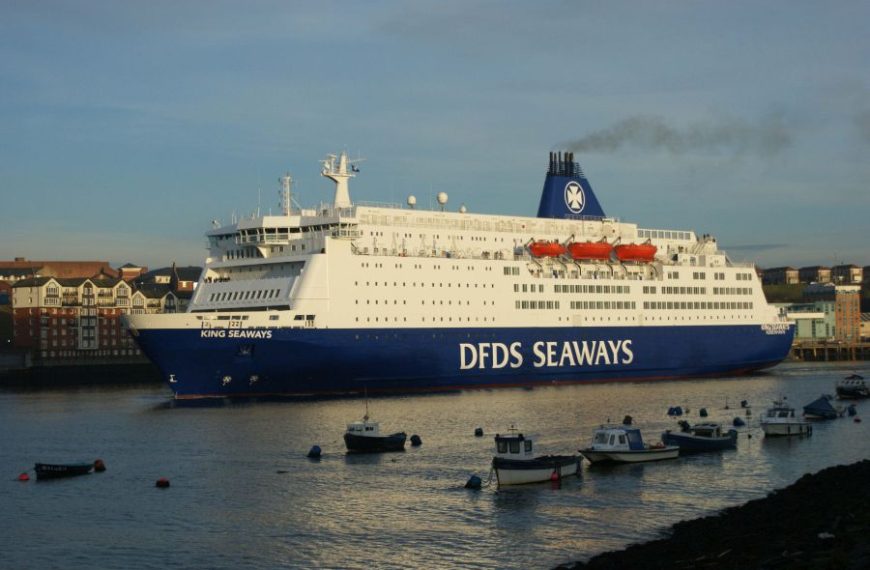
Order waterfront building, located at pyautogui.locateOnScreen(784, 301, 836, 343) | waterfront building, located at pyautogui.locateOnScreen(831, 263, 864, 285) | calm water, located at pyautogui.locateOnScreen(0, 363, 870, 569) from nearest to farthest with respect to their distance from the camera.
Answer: calm water, located at pyautogui.locateOnScreen(0, 363, 870, 569), waterfront building, located at pyautogui.locateOnScreen(784, 301, 836, 343), waterfront building, located at pyautogui.locateOnScreen(831, 263, 864, 285)

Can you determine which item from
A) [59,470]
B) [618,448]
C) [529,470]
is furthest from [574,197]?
[59,470]

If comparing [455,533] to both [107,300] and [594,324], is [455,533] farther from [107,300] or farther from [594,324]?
[107,300]

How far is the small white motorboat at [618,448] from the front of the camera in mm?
34950

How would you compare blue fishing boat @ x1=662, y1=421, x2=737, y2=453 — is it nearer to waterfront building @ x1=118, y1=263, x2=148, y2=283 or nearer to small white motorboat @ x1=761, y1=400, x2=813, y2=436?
small white motorboat @ x1=761, y1=400, x2=813, y2=436

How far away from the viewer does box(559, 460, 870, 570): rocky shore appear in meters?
20.2

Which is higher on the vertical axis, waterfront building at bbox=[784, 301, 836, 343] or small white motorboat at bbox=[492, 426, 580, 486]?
waterfront building at bbox=[784, 301, 836, 343]

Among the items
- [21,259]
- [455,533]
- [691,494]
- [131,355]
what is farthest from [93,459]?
[21,259]

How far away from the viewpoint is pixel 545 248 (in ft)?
209

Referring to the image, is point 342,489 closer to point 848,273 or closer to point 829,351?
point 829,351

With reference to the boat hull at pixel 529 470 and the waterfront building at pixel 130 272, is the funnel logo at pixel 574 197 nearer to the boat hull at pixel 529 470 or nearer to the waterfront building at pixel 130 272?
the boat hull at pixel 529 470

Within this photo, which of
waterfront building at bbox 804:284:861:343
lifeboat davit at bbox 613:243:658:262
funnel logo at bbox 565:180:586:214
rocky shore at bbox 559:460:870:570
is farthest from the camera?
waterfront building at bbox 804:284:861:343

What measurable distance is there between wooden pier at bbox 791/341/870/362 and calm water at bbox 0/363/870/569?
71.7 metres

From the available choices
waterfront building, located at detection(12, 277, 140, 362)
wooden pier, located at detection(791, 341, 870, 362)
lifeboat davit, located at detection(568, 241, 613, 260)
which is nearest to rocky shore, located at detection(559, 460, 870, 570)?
lifeboat davit, located at detection(568, 241, 613, 260)

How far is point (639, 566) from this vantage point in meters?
21.7
